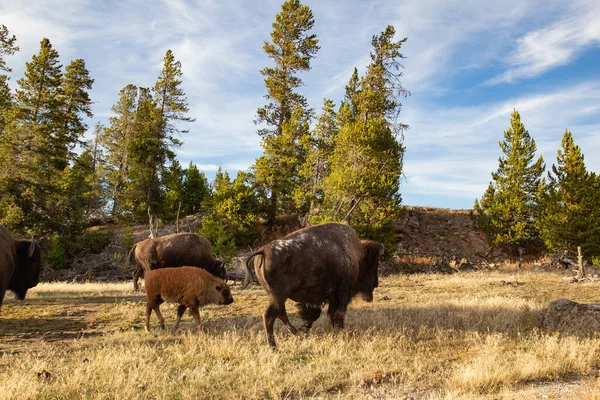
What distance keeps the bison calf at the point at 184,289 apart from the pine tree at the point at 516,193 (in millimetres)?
29251

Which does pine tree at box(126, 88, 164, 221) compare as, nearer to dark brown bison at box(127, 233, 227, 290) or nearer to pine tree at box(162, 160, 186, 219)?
pine tree at box(162, 160, 186, 219)

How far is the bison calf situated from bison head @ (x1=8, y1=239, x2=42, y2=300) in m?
3.08

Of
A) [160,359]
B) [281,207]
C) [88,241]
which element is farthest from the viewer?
[281,207]

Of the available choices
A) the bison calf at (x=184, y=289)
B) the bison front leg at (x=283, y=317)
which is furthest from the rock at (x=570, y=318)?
the bison calf at (x=184, y=289)

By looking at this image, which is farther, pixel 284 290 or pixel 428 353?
pixel 284 290

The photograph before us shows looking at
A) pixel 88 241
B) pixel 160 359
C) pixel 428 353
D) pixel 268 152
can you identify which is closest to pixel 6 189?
pixel 88 241

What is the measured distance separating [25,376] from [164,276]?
3822 millimetres

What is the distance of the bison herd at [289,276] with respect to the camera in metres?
7.24

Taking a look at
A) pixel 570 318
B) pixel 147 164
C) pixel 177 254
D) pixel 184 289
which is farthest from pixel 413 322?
pixel 147 164

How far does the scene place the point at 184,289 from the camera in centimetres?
873

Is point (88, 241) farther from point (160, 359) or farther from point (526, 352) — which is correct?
point (526, 352)

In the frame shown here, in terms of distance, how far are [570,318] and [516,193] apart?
87.1 feet

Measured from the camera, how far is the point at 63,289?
58.3ft

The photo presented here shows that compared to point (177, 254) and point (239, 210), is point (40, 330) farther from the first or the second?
point (239, 210)
